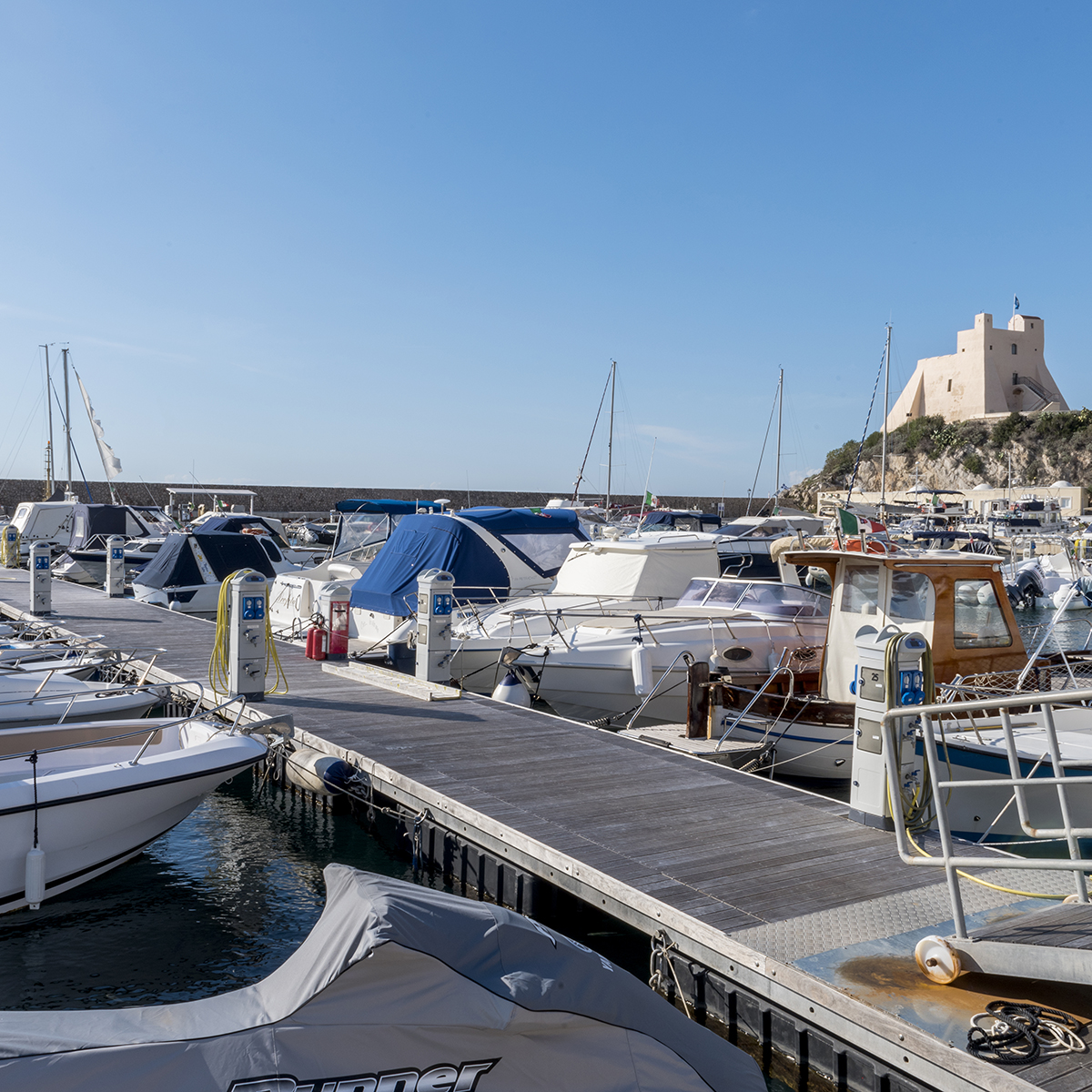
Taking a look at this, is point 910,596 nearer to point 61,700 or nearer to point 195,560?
point 61,700

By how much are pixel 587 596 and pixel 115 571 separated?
14.1 metres

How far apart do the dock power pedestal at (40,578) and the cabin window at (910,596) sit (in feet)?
52.6

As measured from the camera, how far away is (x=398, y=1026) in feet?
10.9

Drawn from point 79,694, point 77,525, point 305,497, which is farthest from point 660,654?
point 305,497

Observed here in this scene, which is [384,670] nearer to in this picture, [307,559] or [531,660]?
[531,660]

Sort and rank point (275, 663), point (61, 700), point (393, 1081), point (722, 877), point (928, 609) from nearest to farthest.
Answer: point (393, 1081) < point (722, 877) < point (928, 609) < point (61, 700) < point (275, 663)

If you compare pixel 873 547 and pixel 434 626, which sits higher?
pixel 873 547

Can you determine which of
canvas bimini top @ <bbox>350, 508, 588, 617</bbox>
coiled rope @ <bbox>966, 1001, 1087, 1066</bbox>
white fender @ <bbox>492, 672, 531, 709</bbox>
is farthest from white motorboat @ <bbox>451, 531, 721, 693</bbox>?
coiled rope @ <bbox>966, 1001, 1087, 1066</bbox>

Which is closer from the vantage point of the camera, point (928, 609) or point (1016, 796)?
point (1016, 796)

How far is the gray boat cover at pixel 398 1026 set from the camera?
10.4 ft

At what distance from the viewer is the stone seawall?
2224 inches

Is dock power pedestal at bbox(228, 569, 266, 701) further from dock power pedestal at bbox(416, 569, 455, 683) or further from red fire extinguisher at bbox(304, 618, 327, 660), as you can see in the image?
red fire extinguisher at bbox(304, 618, 327, 660)

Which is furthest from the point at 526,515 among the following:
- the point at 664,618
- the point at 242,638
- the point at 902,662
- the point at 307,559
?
the point at 307,559

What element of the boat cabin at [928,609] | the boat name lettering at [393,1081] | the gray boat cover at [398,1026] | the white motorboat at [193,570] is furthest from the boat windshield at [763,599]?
the white motorboat at [193,570]
